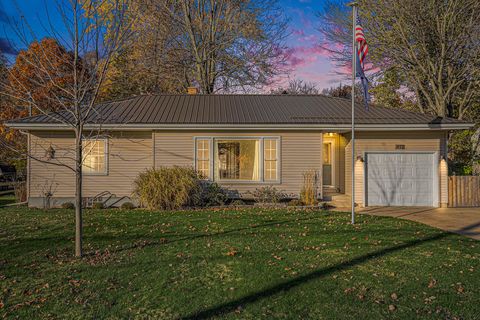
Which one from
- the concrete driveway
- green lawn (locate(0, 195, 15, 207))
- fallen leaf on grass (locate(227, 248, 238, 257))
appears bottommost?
green lawn (locate(0, 195, 15, 207))

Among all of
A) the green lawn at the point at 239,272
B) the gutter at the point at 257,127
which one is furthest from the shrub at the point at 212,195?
the green lawn at the point at 239,272

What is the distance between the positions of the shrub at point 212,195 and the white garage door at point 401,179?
16.9 feet

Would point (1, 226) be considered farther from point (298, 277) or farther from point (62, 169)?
point (298, 277)

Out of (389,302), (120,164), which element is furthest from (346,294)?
(120,164)

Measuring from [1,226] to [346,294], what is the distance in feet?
26.9

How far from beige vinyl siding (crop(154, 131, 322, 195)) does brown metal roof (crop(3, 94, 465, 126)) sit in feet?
1.81

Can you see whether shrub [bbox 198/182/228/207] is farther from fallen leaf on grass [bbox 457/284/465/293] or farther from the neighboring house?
fallen leaf on grass [bbox 457/284/465/293]

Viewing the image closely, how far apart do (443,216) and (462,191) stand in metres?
2.72

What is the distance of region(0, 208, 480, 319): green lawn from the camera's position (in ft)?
13.6

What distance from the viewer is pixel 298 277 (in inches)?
201

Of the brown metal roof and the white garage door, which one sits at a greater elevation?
the brown metal roof

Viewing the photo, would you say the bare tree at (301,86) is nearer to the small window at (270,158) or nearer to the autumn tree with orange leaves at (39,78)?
the autumn tree with orange leaves at (39,78)

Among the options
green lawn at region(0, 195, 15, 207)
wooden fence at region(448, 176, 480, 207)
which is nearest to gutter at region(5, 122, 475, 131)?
wooden fence at region(448, 176, 480, 207)

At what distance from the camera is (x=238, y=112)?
13.7 metres
